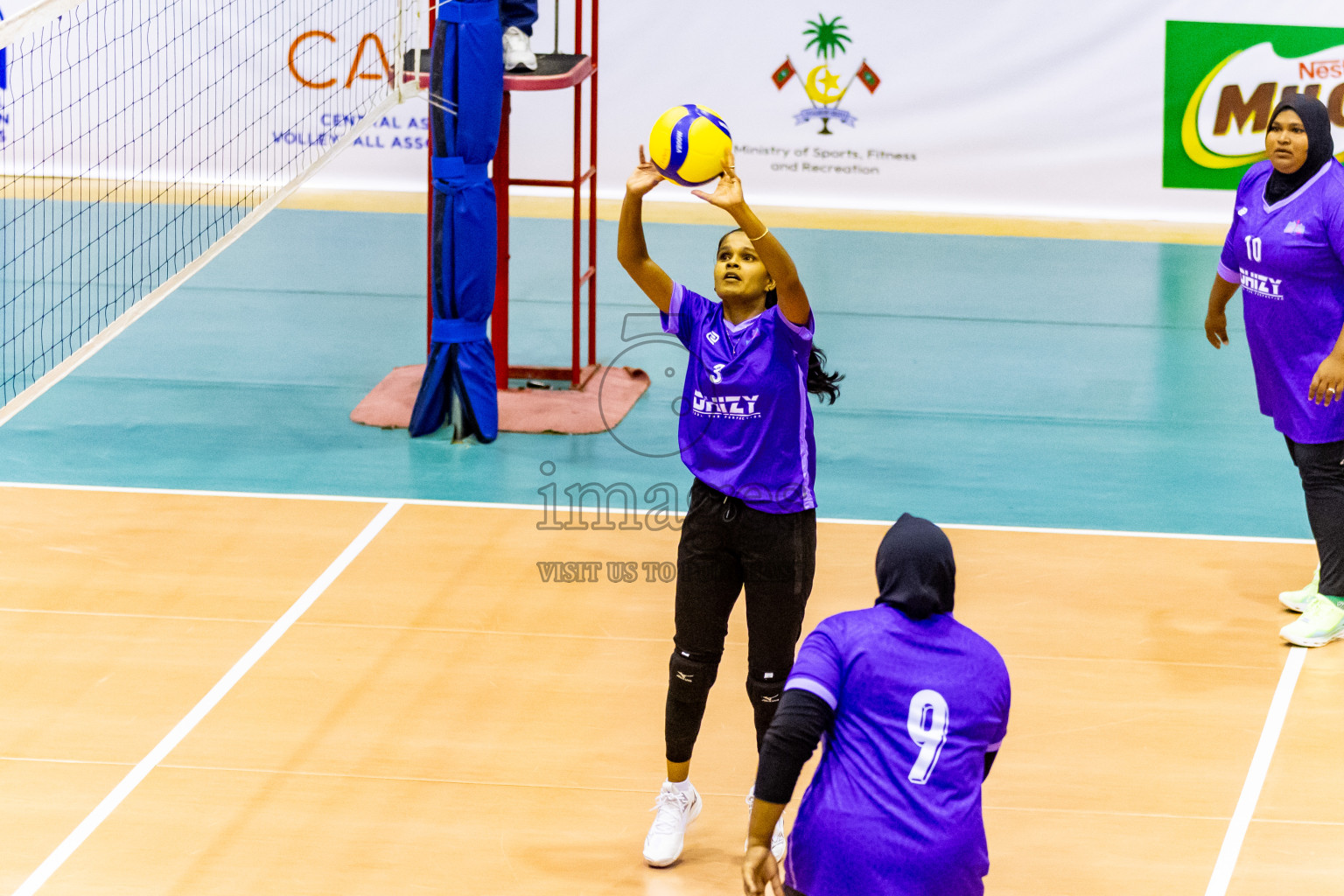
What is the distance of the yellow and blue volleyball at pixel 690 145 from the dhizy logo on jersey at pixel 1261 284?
105 inches

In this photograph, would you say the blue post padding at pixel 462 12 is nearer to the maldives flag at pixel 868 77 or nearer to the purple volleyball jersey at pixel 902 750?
the purple volleyball jersey at pixel 902 750

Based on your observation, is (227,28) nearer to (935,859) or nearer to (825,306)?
(825,306)

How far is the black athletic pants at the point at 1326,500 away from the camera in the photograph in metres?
6.08

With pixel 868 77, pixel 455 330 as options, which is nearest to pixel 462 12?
pixel 455 330

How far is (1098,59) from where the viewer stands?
13781 millimetres

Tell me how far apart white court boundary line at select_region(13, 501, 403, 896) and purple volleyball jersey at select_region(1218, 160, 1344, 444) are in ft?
13.3

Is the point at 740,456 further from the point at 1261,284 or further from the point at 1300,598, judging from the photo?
the point at 1300,598

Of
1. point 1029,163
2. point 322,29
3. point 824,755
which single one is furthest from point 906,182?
point 824,755

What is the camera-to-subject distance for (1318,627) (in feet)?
20.4

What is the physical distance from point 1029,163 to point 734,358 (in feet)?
34.4

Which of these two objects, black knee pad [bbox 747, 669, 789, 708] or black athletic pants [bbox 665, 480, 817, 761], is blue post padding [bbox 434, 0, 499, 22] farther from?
black knee pad [bbox 747, 669, 789, 708]

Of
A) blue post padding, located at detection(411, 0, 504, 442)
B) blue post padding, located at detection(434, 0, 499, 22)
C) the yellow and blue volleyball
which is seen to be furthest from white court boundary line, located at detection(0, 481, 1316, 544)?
the yellow and blue volleyball

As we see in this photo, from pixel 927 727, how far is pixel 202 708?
329 centimetres

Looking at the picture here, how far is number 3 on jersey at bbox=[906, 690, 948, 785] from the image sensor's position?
10.3ft
